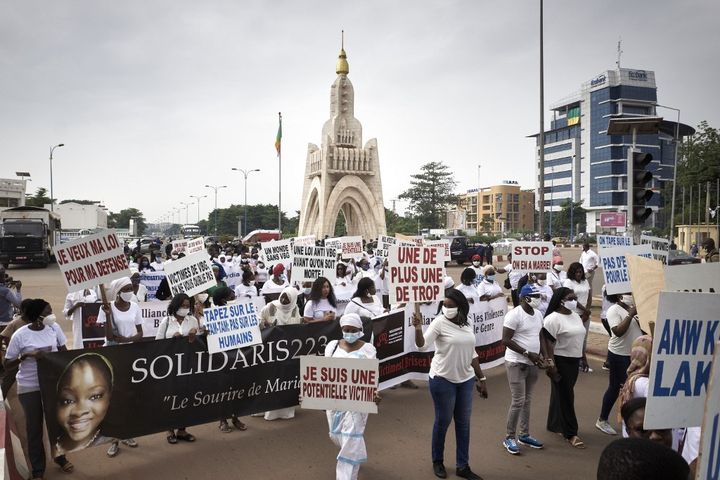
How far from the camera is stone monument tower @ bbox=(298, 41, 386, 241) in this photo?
42.5 meters

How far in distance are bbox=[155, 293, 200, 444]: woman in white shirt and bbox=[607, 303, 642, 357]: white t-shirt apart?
4.93 m

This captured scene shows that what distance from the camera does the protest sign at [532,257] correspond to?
976cm

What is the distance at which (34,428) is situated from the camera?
4984 millimetres

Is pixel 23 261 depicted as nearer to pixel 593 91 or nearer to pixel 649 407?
pixel 649 407

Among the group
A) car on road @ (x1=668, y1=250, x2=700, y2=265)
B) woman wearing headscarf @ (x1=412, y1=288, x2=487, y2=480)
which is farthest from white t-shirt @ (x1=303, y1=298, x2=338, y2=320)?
car on road @ (x1=668, y1=250, x2=700, y2=265)

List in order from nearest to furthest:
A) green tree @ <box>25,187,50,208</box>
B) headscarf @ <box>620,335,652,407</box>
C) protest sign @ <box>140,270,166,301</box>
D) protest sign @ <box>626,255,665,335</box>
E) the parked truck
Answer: headscarf @ <box>620,335,652,407</box>
protest sign @ <box>626,255,665,335</box>
protest sign @ <box>140,270,166,301</box>
the parked truck
green tree @ <box>25,187,50,208</box>

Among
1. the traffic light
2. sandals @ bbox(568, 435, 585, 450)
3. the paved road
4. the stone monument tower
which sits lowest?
the paved road

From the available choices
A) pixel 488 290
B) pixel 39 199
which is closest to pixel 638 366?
pixel 488 290

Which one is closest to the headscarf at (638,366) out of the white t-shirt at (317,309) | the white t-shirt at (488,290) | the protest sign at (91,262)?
the white t-shirt at (317,309)

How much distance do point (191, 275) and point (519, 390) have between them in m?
4.79

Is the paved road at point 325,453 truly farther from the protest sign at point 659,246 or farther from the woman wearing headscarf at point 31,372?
the protest sign at point 659,246

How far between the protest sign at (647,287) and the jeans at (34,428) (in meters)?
5.70

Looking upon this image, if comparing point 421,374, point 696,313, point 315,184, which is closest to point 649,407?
point 696,313

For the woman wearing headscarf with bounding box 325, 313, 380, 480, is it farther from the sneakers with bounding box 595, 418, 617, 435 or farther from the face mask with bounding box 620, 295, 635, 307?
the face mask with bounding box 620, 295, 635, 307
